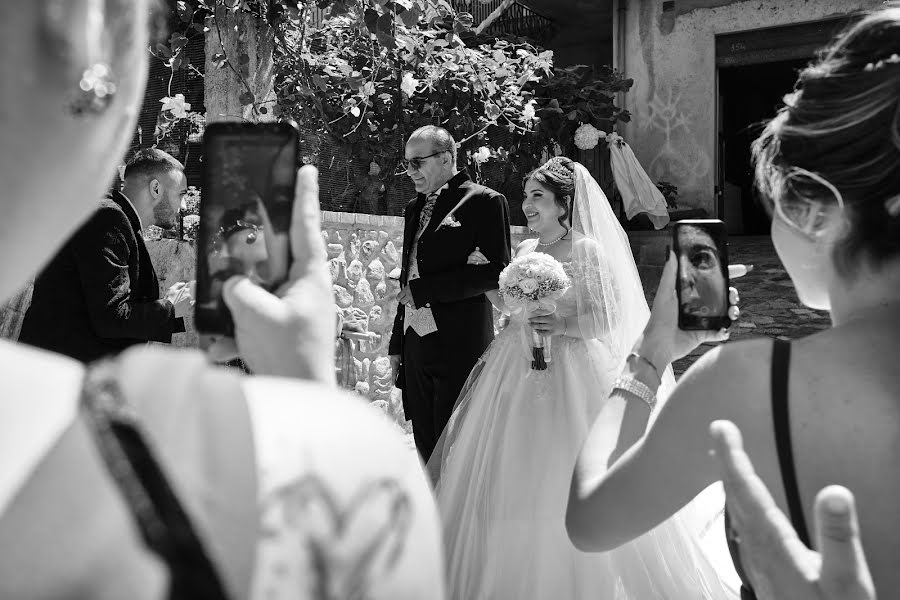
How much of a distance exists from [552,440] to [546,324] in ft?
1.83

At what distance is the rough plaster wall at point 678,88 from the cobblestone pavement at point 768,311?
4.55 ft

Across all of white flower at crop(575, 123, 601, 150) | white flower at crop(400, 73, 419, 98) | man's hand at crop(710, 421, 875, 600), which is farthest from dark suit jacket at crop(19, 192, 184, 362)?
white flower at crop(575, 123, 601, 150)

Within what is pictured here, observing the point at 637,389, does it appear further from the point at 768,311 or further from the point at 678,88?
the point at 678,88

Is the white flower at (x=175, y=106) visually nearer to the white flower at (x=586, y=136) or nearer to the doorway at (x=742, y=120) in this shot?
the white flower at (x=586, y=136)

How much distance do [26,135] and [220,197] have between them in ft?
1.35

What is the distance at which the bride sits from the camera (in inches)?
123

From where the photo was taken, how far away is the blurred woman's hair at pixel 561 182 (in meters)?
4.12

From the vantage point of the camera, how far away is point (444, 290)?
158 inches

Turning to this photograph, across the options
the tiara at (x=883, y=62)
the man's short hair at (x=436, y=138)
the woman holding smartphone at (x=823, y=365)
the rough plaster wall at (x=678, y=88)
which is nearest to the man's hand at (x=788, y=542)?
the woman holding smartphone at (x=823, y=365)

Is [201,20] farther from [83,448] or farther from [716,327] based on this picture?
[83,448]

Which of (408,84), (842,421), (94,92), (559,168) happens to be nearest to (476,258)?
(559,168)

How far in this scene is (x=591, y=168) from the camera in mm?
11438

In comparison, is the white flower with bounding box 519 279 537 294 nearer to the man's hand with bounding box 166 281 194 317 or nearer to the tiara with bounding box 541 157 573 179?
the tiara with bounding box 541 157 573 179

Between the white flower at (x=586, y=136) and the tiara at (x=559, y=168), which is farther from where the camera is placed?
the white flower at (x=586, y=136)
